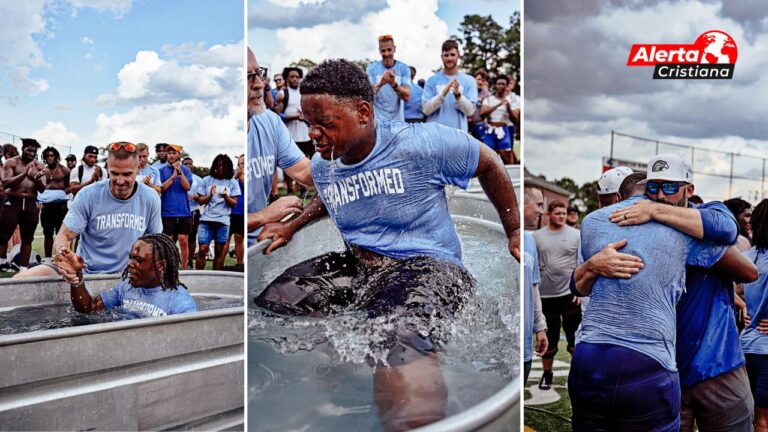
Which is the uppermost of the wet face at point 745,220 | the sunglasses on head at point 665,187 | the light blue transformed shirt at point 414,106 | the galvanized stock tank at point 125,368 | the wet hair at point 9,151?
the light blue transformed shirt at point 414,106

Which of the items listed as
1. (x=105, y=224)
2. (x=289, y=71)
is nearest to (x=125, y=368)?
(x=105, y=224)

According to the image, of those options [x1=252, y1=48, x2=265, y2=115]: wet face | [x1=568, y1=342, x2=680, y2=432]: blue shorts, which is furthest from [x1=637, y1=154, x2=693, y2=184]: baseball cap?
[x1=252, y1=48, x2=265, y2=115]: wet face

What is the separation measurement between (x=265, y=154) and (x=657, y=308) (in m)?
1.58

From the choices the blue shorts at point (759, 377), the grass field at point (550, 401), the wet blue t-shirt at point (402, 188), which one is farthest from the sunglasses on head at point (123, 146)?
the blue shorts at point (759, 377)

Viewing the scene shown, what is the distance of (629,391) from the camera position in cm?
265

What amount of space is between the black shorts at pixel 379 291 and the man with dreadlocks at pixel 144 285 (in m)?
0.35

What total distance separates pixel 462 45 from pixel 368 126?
504 millimetres

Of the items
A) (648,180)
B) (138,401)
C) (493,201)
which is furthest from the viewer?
(648,180)

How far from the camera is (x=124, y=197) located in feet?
8.59

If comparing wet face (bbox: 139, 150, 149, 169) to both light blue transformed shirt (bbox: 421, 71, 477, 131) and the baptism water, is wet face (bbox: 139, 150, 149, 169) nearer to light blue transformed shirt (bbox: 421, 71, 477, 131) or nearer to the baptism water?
the baptism water

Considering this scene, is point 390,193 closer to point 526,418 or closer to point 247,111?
point 247,111

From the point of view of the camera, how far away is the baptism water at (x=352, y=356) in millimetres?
2352

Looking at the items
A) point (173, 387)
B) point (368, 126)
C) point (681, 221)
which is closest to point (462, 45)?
point (368, 126)

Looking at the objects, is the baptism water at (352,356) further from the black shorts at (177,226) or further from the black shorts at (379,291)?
the black shorts at (177,226)
